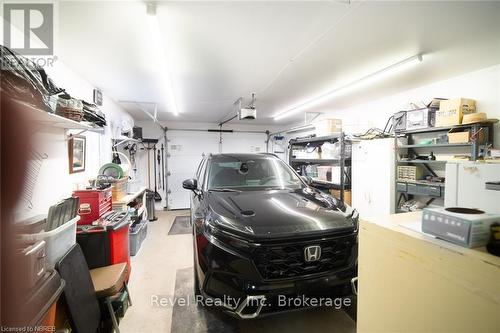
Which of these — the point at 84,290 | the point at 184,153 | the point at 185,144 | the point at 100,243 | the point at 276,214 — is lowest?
the point at 84,290

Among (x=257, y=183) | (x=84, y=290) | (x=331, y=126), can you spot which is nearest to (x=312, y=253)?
(x=257, y=183)

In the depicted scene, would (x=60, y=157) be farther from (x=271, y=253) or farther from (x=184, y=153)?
(x=184, y=153)

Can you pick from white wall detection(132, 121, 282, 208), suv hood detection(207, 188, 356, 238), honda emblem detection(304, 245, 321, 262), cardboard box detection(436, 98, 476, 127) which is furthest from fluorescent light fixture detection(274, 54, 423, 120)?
white wall detection(132, 121, 282, 208)

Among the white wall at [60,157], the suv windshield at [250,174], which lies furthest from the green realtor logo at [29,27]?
the suv windshield at [250,174]

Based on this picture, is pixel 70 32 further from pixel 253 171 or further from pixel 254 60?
pixel 253 171

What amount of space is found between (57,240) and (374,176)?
4.18 m

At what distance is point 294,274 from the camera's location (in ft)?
5.33

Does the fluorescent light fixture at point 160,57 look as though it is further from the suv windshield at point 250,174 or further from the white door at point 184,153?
the white door at point 184,153

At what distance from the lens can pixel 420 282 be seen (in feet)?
1.92

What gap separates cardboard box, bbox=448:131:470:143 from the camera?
107 inches

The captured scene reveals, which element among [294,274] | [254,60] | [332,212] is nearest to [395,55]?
[254,60]

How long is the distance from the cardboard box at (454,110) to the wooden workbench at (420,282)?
295cm

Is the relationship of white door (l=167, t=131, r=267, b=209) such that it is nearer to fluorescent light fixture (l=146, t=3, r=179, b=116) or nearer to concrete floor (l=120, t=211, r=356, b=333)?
fluorescent light fixture (l=146, t=3, r=179, b=116)

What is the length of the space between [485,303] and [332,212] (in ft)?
5.07
